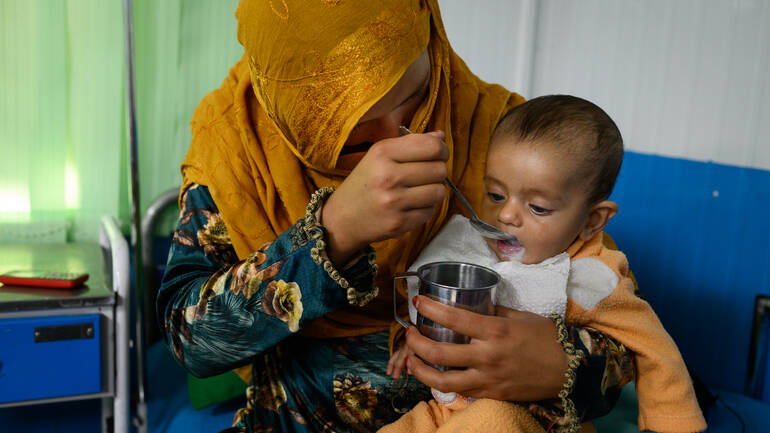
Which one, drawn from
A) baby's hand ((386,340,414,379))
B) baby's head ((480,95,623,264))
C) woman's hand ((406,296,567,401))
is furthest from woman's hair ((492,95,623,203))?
baby's hand ((386,340,414,379))

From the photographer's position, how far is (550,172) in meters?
1.03

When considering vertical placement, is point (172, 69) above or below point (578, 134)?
above

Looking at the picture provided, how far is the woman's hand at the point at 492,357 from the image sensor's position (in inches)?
32.9

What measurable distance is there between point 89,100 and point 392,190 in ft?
5.67

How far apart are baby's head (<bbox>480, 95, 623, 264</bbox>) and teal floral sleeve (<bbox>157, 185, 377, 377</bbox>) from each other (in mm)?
358

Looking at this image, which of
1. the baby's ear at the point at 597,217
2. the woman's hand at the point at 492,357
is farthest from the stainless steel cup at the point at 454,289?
the baby's ear at the point at 597,217

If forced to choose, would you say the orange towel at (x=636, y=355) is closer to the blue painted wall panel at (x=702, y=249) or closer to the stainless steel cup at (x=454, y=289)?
the stainless steel cup at (x=454, y=289)

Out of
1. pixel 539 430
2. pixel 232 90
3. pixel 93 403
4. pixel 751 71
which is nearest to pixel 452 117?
pixel 232 90

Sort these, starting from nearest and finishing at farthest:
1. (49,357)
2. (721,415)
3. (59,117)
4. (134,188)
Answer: (49,357) → (721,415) → (134,188) → (59,117)

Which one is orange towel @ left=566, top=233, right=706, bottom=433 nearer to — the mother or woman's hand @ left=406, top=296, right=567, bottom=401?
the mother

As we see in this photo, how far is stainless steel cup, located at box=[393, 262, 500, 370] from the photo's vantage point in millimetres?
827

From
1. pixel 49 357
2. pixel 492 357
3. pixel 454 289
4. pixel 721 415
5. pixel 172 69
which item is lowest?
pixel 721 415

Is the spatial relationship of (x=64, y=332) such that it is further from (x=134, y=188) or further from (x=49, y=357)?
(x=134, y=188)

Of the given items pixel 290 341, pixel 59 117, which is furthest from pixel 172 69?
pixel 290 341
